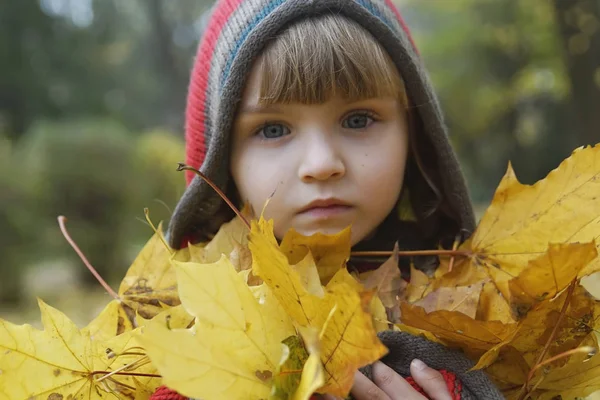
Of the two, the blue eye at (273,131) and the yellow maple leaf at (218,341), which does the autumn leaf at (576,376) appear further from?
the blue eye at (273,131)

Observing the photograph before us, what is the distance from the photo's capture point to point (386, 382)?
0.78 m

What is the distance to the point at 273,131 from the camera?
1.02 m

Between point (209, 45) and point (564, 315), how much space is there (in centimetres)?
86

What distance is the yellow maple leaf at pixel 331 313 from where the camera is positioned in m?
0.53

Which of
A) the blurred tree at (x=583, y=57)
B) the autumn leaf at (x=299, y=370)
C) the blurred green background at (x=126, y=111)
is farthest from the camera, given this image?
the blurred green background at (x=126, y=111)

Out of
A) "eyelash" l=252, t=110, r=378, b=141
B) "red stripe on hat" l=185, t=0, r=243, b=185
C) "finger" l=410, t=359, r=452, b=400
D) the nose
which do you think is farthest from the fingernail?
"red stripe on hat" l=185, t=0, r=243, b=185

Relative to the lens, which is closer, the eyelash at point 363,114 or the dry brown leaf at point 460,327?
the dry brown leaf at point 460,327

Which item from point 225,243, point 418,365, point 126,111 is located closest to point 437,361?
point 418,365

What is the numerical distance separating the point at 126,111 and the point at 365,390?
11.1m

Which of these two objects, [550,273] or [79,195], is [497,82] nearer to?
[79,195]

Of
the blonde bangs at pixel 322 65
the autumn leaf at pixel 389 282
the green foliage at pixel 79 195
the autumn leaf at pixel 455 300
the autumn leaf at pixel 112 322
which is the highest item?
the green foliage at pixel 79 195

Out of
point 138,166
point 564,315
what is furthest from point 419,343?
point 138,166

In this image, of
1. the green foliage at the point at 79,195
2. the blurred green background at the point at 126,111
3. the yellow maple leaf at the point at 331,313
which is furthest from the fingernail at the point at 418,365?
the green foliage at the point at 79,195

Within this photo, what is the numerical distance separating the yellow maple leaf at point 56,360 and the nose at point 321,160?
37 cm
